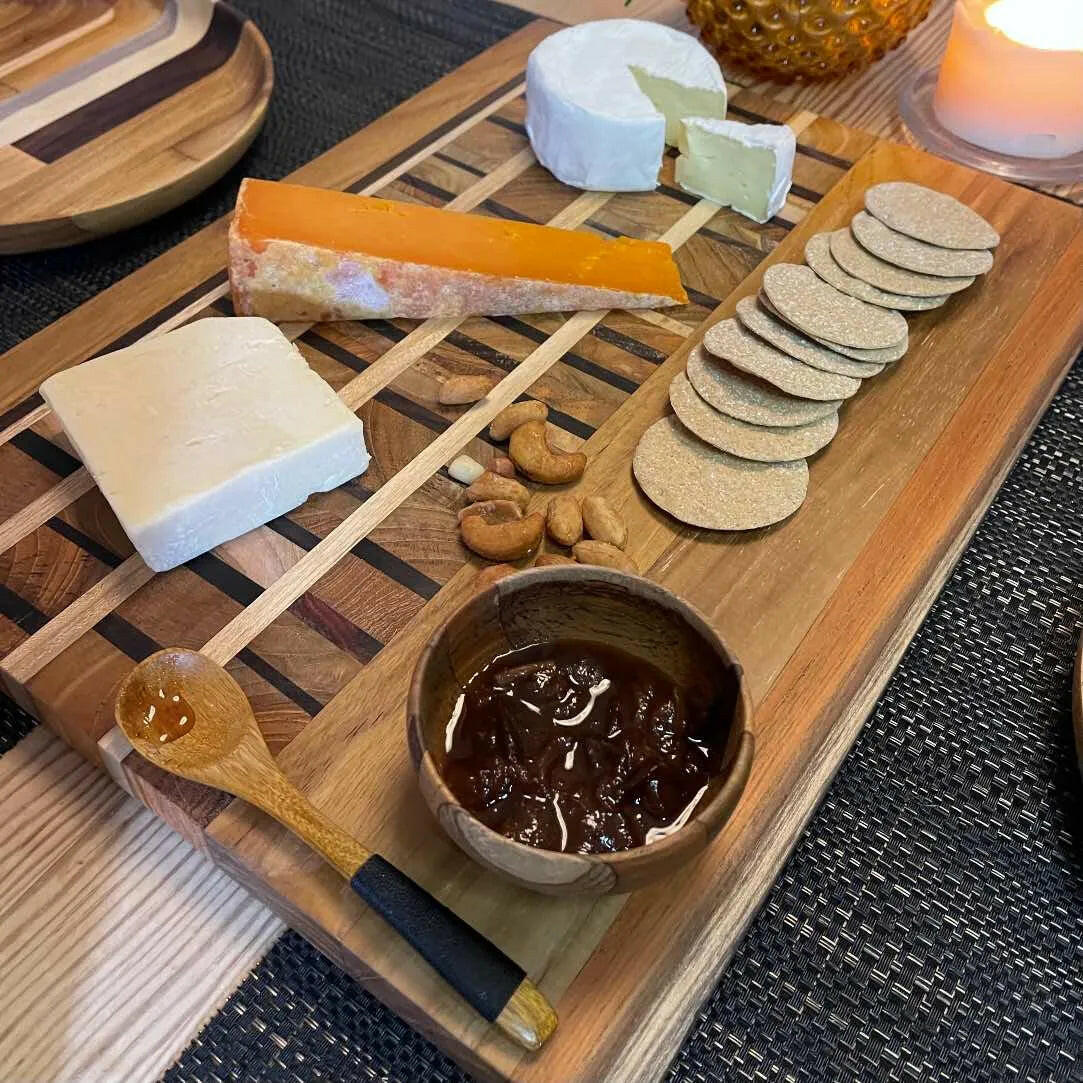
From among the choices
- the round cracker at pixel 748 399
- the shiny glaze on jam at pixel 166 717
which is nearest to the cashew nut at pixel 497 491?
the round cracker at pixel 748 399

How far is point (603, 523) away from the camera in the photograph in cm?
103

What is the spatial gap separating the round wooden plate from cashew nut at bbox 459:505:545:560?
67cm

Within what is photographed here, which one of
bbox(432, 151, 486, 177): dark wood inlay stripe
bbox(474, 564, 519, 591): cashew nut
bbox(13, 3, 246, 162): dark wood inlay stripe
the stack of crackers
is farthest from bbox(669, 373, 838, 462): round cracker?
bbox(13, 3, 246, 162): dark wood inlay stripe

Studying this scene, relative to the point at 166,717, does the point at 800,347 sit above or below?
above

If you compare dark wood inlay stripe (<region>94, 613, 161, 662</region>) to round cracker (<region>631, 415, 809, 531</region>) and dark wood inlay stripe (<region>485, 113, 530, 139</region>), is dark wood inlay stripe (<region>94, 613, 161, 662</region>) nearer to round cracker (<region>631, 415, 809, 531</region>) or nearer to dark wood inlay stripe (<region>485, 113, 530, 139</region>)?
round cracker (<region>631, 415, 809, 531</region>)

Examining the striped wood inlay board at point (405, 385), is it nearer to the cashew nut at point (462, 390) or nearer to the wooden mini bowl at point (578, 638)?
the cashew nut at point (462, 390)

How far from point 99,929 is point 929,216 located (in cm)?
116

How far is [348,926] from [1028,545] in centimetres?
77

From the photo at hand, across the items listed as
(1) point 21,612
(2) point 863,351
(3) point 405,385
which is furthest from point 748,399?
(1) point 21,612

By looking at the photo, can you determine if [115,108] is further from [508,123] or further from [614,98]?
[614,98]

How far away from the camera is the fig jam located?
751mm

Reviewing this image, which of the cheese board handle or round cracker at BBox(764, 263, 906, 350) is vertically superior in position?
round cracker at BBox(764, 263, 906, 350)

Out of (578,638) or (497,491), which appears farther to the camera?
(497,491)

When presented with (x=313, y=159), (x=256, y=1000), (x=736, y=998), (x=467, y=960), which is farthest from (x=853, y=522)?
(x=313, y=159)
